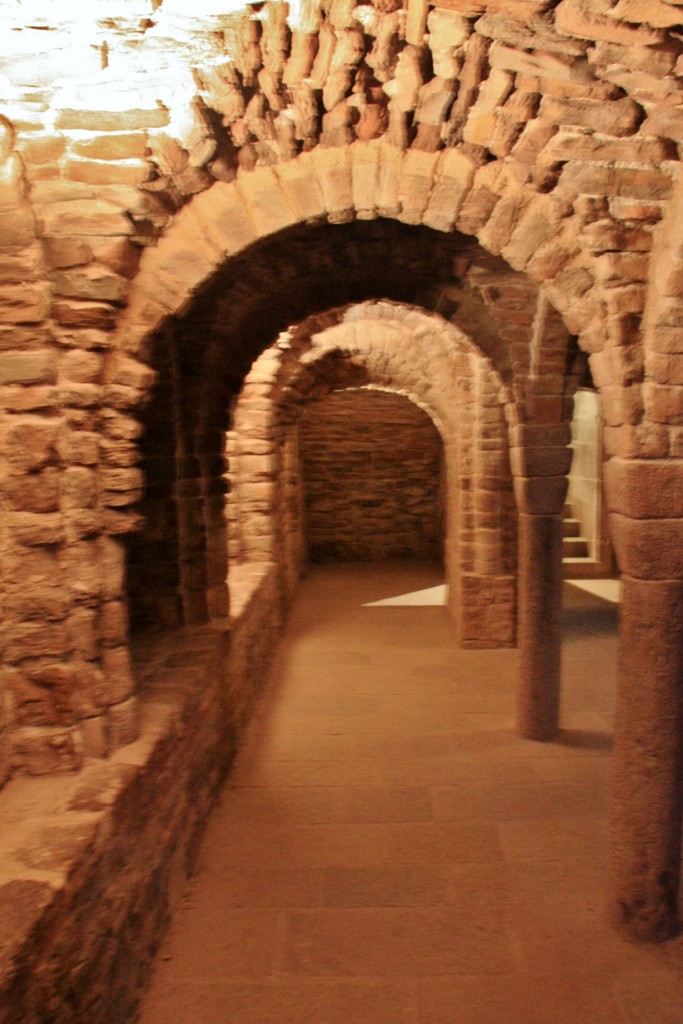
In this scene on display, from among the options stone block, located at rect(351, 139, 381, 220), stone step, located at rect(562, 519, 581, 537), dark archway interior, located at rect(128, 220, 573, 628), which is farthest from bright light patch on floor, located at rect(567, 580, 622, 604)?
stone block, located at rect(351, 139, 381, 220)

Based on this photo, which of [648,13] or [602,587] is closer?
[648,13]

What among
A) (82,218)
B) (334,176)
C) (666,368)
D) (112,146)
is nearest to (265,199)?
(334,176)

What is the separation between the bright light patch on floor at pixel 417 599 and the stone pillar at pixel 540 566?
13.6 ft

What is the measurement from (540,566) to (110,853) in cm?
350

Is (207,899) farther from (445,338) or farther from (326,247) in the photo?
(445,338)

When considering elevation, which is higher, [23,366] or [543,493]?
[23,366]

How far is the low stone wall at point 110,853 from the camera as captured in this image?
7.03ft

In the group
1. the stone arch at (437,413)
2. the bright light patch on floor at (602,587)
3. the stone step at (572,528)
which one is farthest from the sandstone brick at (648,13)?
the stone step at (572,528)

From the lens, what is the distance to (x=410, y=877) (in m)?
3.82

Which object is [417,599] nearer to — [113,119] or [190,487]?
[190,487]

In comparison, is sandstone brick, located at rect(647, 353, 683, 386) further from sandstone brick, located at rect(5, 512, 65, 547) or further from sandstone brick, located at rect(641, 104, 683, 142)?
sandstone brick, located at rect(5, 512, 65, 547)

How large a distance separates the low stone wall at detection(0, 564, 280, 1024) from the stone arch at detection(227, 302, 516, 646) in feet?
10.8

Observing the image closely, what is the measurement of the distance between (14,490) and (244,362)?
284 cm

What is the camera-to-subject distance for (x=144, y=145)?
106 inches
